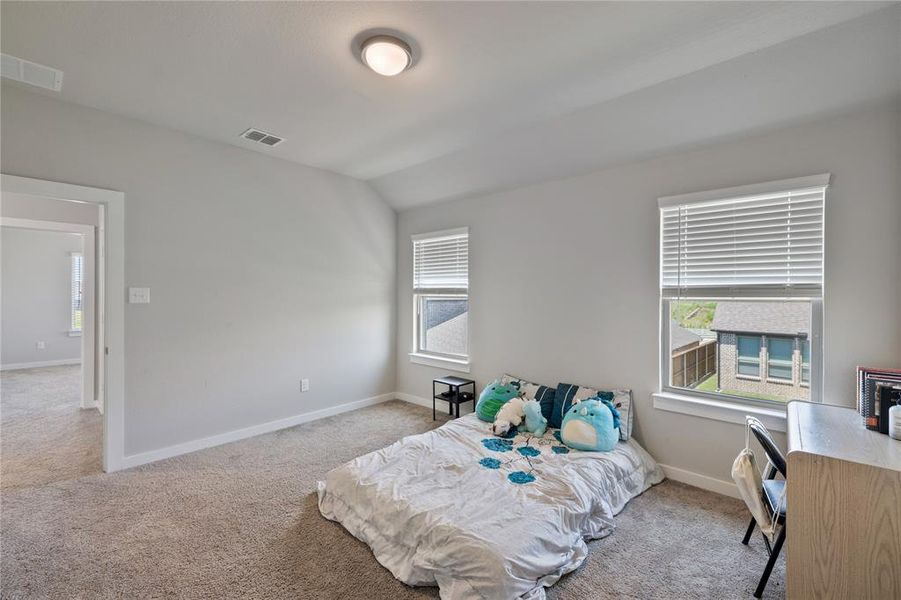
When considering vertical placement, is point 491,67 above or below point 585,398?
above

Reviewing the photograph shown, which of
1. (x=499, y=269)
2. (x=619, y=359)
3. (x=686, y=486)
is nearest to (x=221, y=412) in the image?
(x=499, y=269)

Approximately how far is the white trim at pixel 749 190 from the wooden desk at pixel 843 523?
1.57 meters

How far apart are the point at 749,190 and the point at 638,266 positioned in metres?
0.82

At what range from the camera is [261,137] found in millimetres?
3322

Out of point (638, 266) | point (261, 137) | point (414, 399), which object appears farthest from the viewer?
point (414, 399)

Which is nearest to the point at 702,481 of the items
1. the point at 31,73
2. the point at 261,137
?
the point at 261,137

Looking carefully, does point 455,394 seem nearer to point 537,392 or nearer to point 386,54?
point 537,392

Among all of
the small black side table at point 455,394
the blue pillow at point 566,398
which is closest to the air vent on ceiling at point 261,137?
the small black side table at point 455,394

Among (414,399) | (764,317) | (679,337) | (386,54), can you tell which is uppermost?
(386,54)

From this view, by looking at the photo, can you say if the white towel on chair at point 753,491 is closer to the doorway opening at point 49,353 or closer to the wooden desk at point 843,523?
the wooden desk at point 843,523

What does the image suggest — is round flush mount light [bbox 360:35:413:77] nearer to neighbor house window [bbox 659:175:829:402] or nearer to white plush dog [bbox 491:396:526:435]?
neighbor house window [bbox 659:175:829:402]

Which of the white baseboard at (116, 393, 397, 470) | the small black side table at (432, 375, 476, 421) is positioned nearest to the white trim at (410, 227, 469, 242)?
the small black side table at (432, 375, 476, 421)

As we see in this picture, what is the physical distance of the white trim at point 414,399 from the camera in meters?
4.62

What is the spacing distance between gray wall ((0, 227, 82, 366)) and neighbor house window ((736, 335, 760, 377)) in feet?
33.3
